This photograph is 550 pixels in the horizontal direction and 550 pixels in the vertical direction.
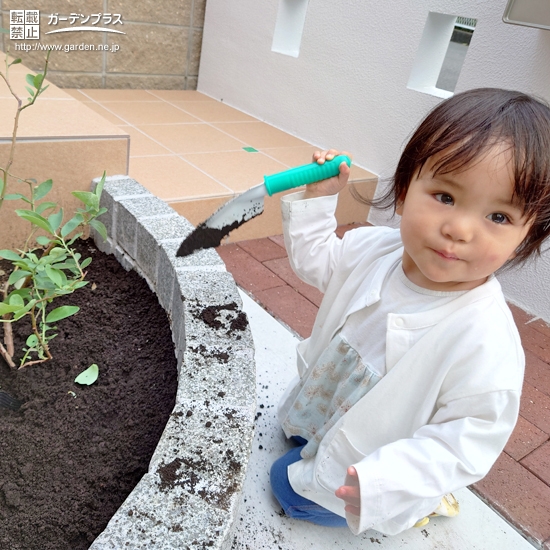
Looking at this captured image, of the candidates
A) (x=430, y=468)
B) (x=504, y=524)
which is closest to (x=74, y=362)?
(x=430, y=468)

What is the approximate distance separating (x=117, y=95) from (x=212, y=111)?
2.48 ft

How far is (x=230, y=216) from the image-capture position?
4.30 feet

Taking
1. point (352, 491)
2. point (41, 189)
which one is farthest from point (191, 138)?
point (352, 491)

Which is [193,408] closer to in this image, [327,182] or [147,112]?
[327,182]

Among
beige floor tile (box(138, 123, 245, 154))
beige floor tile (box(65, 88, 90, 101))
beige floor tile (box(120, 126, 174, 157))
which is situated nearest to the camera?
beige floor tile (box(120, 126, 174, 157))

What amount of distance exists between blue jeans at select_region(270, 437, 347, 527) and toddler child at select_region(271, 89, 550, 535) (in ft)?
0.19

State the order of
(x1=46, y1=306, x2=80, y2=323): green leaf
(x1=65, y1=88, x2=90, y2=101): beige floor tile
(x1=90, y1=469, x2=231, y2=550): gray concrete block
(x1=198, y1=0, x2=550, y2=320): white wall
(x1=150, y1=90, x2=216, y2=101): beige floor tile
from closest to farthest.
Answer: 1. (x1=90, y1=469, x2=231, y2=550): gray concrete block
2. (x1=46, y1=306, x2=80, y2=323): green leaf
3. (x1=198, y1=0, x2=550, y2=320): white wall
4. (x1=65, y1=88, x2=90, y2=101): beige floor tile
5. (x1=150, y1=90, x2=216, y2=101): beige floor tile

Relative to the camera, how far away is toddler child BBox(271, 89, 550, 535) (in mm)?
979

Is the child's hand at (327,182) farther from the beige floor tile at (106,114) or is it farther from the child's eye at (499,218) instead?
the beige floor tile at (106,114)

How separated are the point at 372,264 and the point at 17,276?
0.83m

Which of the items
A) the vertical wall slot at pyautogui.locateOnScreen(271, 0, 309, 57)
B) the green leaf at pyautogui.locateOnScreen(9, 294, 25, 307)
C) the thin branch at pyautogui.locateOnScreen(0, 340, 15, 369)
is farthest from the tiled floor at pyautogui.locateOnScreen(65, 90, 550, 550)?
the green leaf at pyautogui.locateOnScreen(9, 294, 25, 307)

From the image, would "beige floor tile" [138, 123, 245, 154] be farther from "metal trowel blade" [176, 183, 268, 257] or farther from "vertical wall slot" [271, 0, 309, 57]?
"metal trowel blade" [176, 183, 268, 257]

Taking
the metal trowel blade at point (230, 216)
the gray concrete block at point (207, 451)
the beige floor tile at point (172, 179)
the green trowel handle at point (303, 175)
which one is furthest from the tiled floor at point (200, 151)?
the gray concrete block at point (207, 451)

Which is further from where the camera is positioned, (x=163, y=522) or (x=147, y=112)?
(x=147, y=112)
